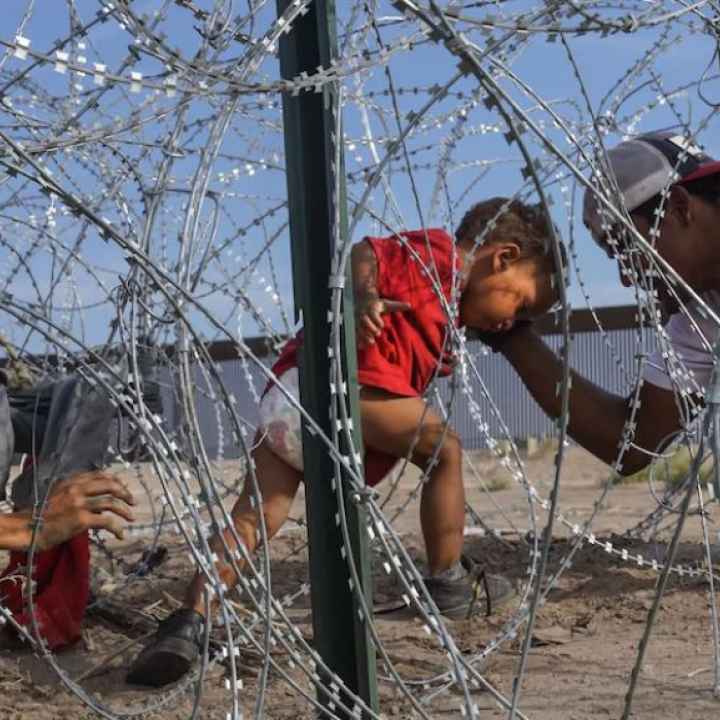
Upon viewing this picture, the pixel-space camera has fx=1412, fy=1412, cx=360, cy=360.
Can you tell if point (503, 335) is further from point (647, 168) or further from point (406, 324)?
point (647, 168)

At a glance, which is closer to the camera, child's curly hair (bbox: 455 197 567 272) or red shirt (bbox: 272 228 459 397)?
red shirt (bbox: 272 228 459 397)

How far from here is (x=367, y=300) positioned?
330 centimetres

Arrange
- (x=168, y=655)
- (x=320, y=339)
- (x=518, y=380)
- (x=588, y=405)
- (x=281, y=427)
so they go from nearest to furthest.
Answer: (x=320, y=339) → (x=168, y=655) → (x=281, y=427) → (x=588, y=405) → (x=518, y=380)

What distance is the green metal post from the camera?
7.23 feet

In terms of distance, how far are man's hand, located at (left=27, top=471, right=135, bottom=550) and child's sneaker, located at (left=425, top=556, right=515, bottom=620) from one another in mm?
1260

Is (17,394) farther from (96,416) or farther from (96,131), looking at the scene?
(96,131)

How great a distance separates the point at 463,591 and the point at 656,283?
3.09ft

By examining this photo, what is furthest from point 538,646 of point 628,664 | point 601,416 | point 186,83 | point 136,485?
point 136,485

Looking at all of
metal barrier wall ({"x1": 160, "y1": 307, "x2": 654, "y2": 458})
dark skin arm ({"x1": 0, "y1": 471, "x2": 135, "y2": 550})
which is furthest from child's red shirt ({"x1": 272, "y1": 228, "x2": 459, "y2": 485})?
metal barrier wall ({"x1": 160, "y1": 307, "x2": 654, "y2": 458})

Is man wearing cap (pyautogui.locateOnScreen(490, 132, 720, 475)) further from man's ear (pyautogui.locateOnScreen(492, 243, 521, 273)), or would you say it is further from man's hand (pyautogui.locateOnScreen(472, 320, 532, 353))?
man's ear (pyautogui.locateOnScreen(492, 243, 521, 273))

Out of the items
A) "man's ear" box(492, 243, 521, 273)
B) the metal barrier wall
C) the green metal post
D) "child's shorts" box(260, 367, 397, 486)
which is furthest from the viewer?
the metal barrier wall

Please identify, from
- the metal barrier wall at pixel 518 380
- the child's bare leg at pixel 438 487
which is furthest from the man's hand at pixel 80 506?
the metal barrier wall at pixel 518 380

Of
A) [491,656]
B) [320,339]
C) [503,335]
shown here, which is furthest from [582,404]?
[320,339]

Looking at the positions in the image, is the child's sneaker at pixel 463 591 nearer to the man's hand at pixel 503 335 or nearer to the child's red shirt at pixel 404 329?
the child's red shirt at pixel 404 329
